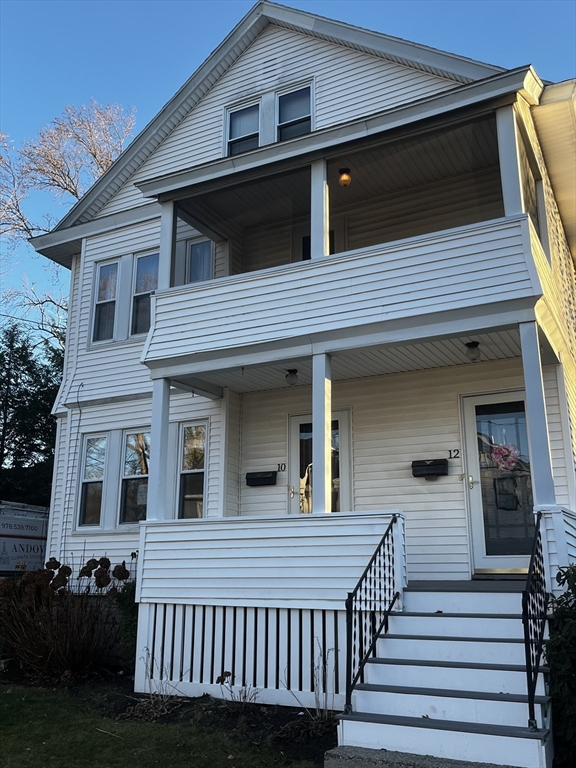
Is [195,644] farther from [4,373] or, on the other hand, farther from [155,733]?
[4,373]

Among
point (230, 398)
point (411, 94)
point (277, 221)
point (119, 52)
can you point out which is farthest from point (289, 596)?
point (119, 52)

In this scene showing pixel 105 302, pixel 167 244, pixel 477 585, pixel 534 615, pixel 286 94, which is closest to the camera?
pixel 534 615

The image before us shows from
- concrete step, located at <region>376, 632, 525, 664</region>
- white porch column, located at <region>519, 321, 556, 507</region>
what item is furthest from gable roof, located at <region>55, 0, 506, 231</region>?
concrete step, located at <region>376, 632, 525, 664</region>

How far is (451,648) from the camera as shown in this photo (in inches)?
249

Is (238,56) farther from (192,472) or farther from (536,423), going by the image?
(536,423)

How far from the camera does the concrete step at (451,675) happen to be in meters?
5.77

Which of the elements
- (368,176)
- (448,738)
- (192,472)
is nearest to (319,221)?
(368,176)

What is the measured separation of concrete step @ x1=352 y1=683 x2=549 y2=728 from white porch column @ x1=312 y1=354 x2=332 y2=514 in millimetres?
2283

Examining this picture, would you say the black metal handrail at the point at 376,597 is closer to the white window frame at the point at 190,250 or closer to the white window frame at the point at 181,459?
the white window frame at the point at 181,459

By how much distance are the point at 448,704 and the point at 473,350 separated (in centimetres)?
438

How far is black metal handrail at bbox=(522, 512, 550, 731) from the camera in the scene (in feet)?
16.9

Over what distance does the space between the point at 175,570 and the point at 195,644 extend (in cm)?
91

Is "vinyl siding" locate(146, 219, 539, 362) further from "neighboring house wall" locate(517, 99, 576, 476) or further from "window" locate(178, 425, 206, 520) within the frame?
"window" locate(178, 425, 206, 520)

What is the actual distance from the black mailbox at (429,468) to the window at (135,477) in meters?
4.50
